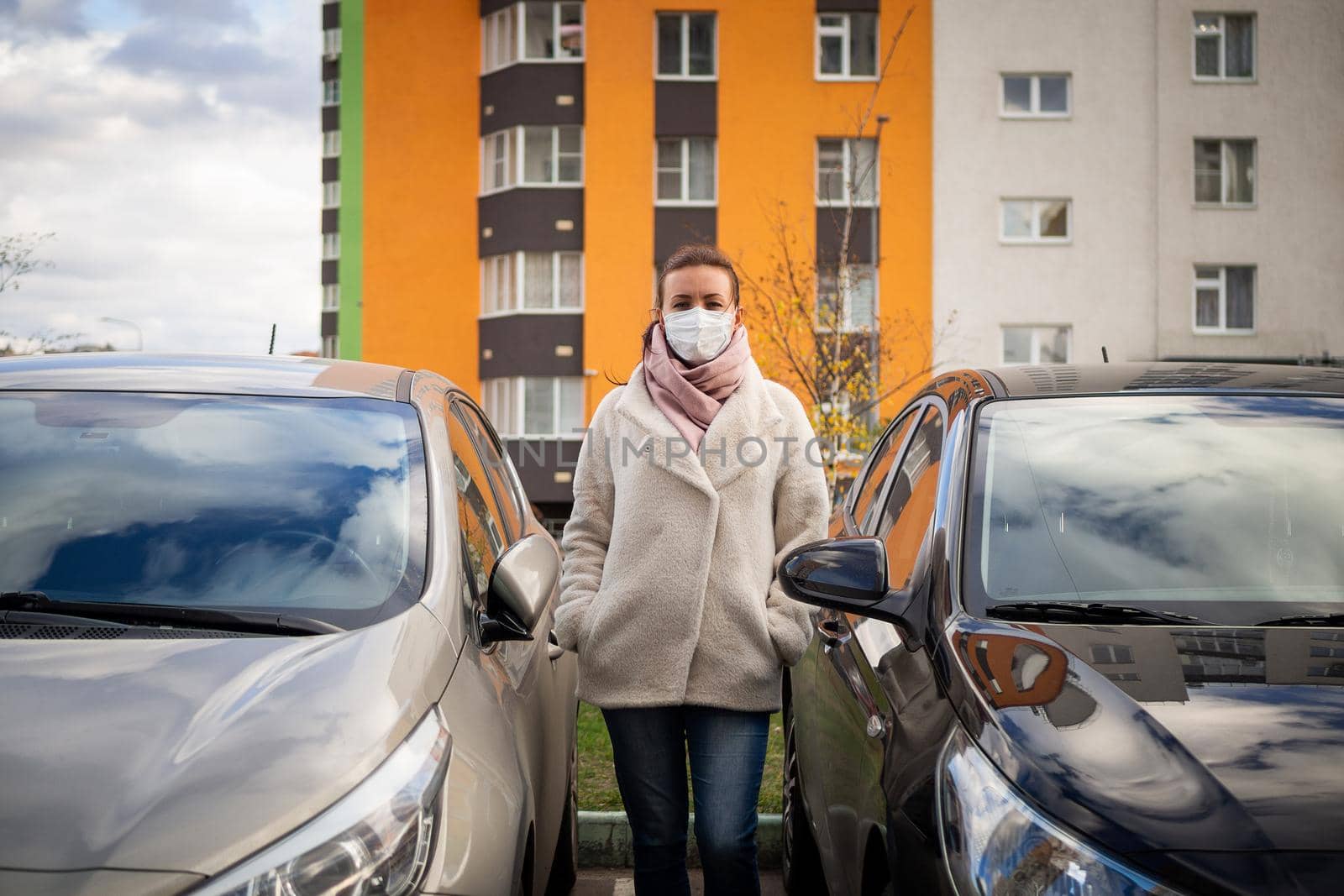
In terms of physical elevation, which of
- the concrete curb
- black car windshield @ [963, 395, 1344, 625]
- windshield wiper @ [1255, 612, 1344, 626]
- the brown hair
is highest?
the brown hair

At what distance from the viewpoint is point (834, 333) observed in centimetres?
1398

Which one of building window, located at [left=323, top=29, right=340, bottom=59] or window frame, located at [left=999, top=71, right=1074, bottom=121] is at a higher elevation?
building window, located at [left=323, top=29, right=340, bottom=59]

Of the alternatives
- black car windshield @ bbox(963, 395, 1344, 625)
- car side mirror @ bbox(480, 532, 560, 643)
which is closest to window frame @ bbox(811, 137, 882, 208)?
black car windshield @ bbox(963, 395, 1344, 625)

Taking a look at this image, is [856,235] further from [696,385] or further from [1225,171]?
[696,385]

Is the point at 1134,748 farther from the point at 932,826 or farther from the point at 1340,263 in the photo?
the point at 1340,263

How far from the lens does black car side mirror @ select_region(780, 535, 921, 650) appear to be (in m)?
2.81

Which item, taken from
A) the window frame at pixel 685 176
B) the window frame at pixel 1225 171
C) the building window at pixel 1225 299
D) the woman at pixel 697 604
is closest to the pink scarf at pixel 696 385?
the woman at pixel 697 604

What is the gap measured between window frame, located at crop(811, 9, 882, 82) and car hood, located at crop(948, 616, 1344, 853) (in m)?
26.6

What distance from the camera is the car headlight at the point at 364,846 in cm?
195

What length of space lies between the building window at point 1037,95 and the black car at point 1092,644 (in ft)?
85.0

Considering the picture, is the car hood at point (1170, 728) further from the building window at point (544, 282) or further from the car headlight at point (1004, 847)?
the building window at point (544, 282)

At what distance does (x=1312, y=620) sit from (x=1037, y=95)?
27.2m

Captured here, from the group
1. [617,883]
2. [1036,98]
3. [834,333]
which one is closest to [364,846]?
[617,883]

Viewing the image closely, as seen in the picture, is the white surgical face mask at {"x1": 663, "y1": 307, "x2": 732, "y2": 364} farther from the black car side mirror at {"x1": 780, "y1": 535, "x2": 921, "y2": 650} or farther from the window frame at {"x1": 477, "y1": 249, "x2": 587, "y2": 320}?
the window frame at {"x1": 477, "y1": 249, "x2": 587, "y2": 320}
